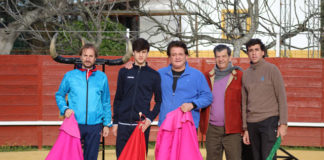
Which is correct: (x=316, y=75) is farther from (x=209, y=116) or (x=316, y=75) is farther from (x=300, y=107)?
(x=209, y=116)

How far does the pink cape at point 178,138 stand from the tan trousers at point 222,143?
48cm

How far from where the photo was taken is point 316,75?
8.48 meters

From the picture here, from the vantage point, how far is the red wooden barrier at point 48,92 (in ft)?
27.4

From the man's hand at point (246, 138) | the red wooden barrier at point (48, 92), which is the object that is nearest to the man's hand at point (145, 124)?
the man's hand at point (246, 138)

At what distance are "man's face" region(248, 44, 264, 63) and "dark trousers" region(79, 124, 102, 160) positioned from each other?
1.69 m

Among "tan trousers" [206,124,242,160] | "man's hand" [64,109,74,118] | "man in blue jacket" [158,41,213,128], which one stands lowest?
"tan trousers" [206,124,242,160]

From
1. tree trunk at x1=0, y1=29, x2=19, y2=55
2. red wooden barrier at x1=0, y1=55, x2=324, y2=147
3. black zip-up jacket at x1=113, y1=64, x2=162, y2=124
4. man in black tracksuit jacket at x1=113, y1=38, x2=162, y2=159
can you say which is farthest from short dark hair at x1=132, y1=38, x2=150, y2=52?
tree trunk at x1=0, y1=29, x2=19, y2=55

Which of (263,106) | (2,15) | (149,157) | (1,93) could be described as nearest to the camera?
(263,106)

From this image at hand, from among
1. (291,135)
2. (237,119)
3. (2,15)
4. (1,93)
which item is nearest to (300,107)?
(291,135)

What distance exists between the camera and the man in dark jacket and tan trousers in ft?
15.2

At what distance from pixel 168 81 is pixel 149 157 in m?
3.15

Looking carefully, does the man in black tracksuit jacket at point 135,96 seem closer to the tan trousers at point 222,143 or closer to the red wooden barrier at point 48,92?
the tan trousers at point 222,143

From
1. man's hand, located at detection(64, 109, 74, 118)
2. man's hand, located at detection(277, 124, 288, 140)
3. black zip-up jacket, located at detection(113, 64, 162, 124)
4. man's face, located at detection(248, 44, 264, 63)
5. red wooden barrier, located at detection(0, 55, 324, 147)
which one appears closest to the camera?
man's hand, located at detection(64, 109, 74, 118)

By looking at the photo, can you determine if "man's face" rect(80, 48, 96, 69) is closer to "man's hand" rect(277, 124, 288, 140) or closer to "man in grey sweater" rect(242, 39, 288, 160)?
"man in grey sweater" rect(242, 39, 288, 160)
